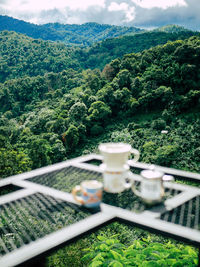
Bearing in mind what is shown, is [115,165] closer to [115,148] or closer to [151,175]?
[115,148]

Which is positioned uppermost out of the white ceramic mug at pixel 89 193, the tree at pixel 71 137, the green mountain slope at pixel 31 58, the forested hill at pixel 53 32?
→ the forested hill at pixel 53 32

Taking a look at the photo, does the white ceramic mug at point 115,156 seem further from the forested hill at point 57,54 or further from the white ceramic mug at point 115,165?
the forested hill at point 57,54

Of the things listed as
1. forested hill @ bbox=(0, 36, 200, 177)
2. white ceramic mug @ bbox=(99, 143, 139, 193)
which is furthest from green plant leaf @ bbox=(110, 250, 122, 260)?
forested hill @ bbox=(0, 36, 200, 177)

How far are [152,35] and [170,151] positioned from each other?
36.3m

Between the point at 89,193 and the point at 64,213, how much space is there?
361 millimetres

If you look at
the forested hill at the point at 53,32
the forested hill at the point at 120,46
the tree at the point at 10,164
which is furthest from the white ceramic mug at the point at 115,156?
the forested hill at the point at 53,32

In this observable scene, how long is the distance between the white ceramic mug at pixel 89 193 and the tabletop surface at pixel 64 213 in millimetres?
134

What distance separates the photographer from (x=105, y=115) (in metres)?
24.1

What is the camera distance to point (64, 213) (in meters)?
1.83

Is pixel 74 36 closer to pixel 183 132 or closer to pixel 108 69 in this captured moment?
pixel 108 69

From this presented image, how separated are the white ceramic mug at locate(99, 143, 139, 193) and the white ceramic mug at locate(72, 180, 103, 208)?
0.06 meters

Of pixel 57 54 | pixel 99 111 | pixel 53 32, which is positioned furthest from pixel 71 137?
pixel 53 32

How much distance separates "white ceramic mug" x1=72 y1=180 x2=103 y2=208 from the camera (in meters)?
1.57

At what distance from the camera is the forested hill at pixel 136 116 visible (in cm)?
1892
